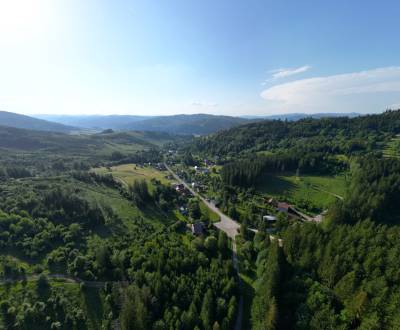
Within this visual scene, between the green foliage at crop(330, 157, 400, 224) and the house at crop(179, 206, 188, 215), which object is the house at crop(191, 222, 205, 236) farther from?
the green foliage at crop(330, 157, 400, 224)

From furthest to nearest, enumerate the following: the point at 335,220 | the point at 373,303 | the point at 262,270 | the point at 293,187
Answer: the point at 293,187 < the point at 335,220 < the point at 262,270 < the point at 373,303

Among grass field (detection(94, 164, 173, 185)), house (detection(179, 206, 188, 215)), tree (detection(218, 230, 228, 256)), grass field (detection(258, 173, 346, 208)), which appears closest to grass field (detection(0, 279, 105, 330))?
tree (detection(218, 230, 228, 256))

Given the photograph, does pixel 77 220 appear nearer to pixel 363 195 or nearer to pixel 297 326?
pixel 297 326

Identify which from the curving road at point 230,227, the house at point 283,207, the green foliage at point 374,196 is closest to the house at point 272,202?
the house at point 283,207

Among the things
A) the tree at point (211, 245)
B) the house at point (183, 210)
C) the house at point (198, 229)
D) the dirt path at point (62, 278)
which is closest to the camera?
the dirt path at point (62, 278)

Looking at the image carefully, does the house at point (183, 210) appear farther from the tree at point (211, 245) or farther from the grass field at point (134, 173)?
the grass field at point (134, 173)

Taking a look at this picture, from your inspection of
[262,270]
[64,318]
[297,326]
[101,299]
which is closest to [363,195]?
[262,270]
